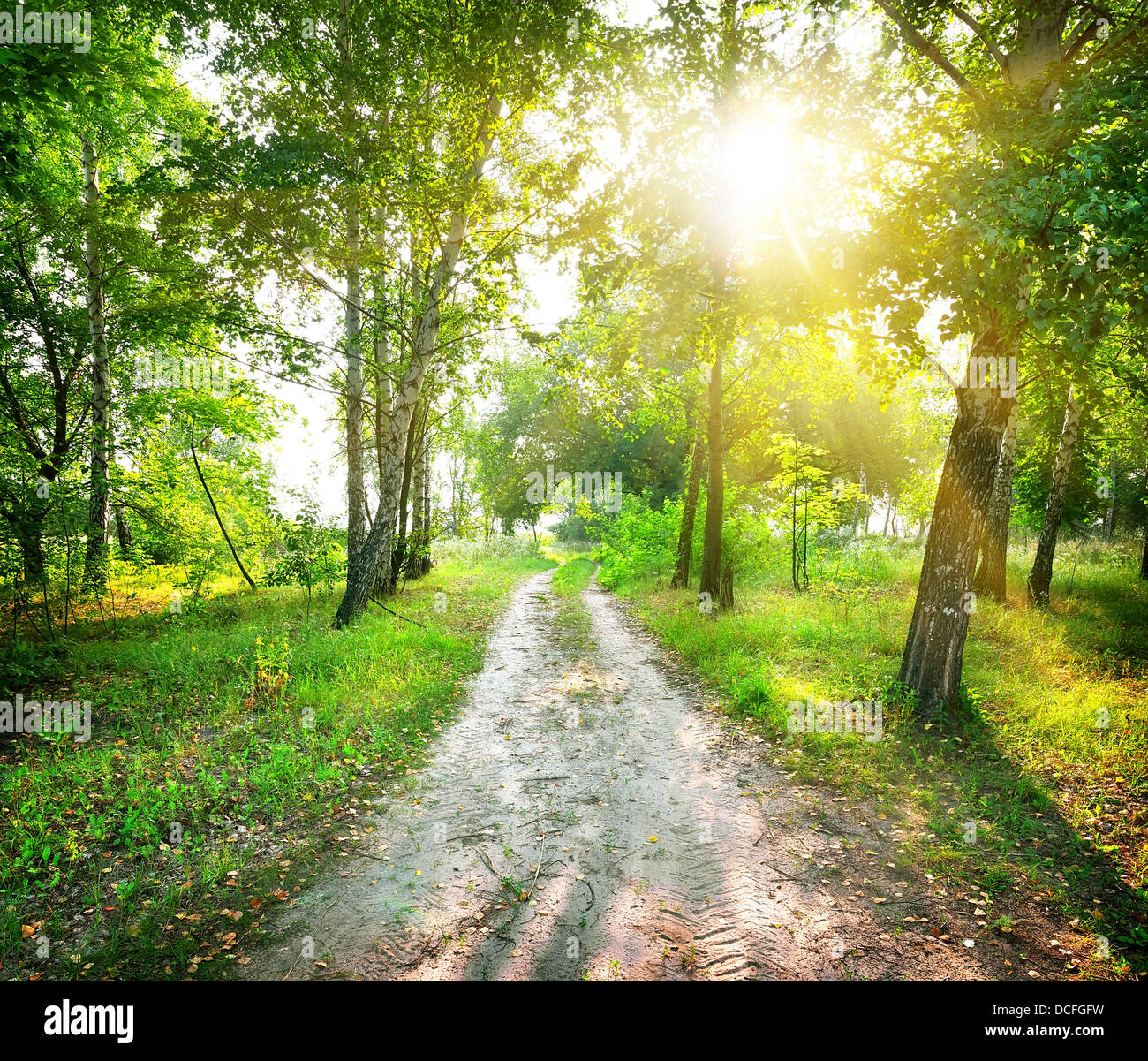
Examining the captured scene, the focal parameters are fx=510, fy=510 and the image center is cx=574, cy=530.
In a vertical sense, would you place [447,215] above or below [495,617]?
above

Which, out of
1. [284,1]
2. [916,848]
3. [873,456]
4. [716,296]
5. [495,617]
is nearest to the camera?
[916,848]

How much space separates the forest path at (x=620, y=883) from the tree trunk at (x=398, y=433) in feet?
18.9

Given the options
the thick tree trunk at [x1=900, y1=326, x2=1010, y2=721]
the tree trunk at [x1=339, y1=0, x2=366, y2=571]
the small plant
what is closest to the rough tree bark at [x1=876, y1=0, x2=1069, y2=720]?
the thick tree trunk at [x1=900, y1=326, x2=1010, y2=721]

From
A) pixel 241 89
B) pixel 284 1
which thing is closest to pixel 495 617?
pixel 241 89

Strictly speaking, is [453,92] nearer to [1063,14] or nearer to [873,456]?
[1063,14]

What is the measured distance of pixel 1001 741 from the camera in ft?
20.7

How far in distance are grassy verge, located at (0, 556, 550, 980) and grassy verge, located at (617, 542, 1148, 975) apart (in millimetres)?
5069

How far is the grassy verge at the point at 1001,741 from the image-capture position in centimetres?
428

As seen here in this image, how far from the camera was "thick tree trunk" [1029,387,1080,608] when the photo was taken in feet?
40.0

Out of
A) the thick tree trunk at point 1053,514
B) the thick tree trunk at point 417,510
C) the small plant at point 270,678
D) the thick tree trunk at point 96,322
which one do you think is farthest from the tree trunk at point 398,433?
the thick tree trunk at point 1053,514

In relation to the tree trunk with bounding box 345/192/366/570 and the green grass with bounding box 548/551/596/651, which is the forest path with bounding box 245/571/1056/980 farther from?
the tree trunk with bounding box 345/192/366/570

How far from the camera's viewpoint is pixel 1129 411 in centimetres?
1433

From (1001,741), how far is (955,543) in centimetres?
249

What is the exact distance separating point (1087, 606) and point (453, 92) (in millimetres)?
17325
